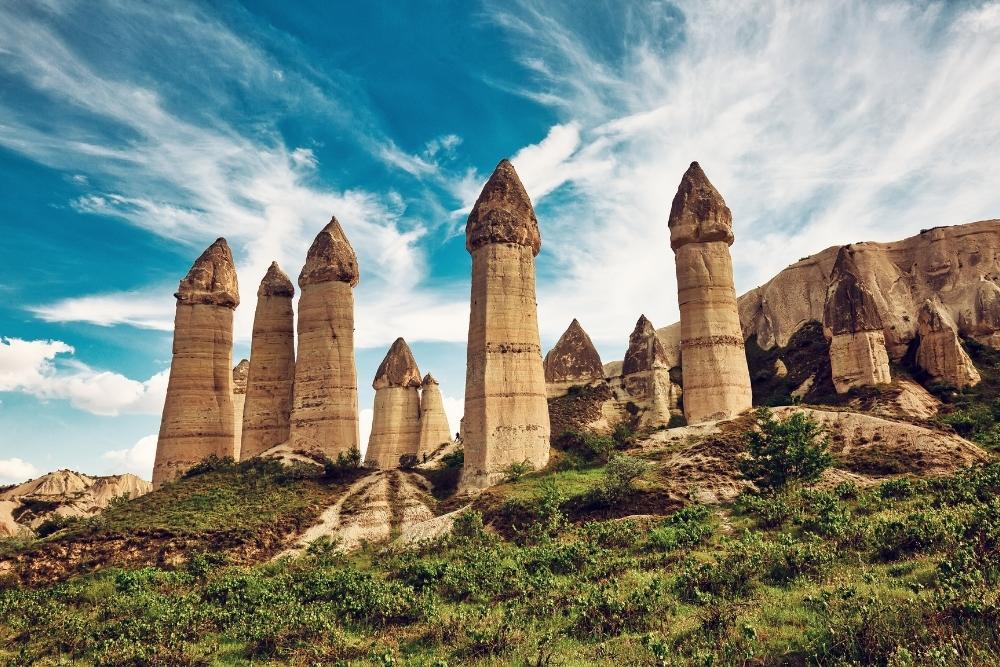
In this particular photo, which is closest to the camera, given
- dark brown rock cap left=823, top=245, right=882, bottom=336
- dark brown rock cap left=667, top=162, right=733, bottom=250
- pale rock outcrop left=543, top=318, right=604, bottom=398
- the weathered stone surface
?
dark brown rock cap left=667, top=162, right=733, bottom=250

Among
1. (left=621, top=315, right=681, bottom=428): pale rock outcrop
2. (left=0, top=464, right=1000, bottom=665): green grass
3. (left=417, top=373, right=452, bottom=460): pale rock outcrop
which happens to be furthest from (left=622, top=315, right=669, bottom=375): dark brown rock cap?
(left=0, top=464, right=1000, bottom=665): green grass

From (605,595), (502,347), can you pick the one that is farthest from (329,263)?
(605,595)

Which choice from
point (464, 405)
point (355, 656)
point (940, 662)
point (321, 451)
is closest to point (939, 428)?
point (464, 405)

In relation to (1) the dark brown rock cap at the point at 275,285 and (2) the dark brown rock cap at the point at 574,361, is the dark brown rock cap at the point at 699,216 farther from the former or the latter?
(1) the dark brown rock cap at the point at 275,285

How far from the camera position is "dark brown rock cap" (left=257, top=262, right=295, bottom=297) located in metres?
35.0

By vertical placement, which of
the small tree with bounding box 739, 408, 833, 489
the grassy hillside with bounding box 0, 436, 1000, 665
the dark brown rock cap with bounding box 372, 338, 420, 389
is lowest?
the grassy hillside with bounding box 0, 436, 1000, 665

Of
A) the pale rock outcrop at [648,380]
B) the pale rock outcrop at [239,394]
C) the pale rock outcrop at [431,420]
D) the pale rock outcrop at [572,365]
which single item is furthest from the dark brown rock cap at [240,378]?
the pale rock outcrop at [648,380]

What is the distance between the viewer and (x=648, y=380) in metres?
42.2

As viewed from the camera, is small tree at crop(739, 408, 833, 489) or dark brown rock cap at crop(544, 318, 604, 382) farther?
dark brown rock cap at crop(544, 318, 604, 382)

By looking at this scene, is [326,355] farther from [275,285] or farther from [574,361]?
[574,361]

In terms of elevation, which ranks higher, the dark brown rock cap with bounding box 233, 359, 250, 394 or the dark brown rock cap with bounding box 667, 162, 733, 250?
the dark brown rock cap with bounding box 667, 162, 733, 250

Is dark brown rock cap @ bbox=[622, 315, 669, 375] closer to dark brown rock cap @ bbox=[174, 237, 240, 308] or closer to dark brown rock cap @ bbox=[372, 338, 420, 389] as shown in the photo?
dark brown rock cap @ bbox=[372, 338, 420, 389]

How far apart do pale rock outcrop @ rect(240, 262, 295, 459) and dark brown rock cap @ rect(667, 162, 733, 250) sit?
62.4 ft

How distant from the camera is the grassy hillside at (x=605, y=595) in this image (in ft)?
26.0
